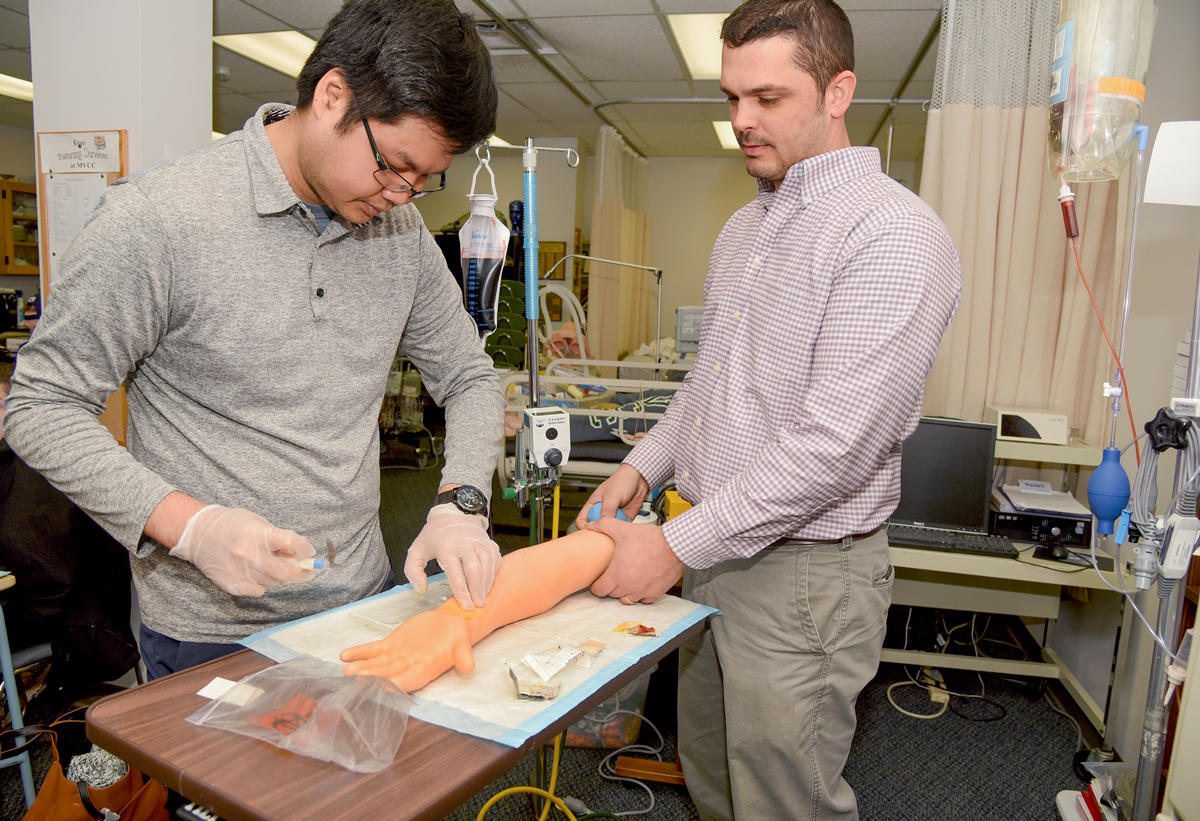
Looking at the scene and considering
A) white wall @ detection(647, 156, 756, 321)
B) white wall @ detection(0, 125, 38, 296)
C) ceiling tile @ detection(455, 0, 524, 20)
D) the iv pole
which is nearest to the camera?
the iv pole

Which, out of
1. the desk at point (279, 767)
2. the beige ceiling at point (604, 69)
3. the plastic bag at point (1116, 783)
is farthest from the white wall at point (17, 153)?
the plastic bag at point (1116, 783)

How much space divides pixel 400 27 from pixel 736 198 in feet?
25.1

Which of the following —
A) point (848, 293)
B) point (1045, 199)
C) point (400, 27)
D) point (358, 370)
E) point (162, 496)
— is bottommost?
point (162, 496)

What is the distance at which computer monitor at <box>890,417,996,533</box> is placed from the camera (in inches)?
101

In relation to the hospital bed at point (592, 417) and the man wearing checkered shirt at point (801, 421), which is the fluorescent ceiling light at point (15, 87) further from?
the man wearing checkered shirt at point (801, 421)

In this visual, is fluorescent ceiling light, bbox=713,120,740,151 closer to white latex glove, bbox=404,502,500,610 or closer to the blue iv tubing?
the blue iv tubing

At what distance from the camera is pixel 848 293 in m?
1.14

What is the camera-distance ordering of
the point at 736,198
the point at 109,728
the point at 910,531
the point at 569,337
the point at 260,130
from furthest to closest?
the point at 736,198 < the point at 569,337 < the point at 910,531 < the point at 260,130 < the point at 109,728

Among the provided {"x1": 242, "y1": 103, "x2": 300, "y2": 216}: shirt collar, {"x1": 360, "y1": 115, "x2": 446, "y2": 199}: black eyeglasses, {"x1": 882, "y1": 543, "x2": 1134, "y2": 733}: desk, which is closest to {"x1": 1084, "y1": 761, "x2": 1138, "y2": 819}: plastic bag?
{"x1": 882, "y1": 543, "x2": 1134, "y2": 733}: desk

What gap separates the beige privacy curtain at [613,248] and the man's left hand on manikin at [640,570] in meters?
5.23

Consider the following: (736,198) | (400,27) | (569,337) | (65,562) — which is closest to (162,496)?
(400,27)

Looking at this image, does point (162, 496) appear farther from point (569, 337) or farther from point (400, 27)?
point (569, 337)

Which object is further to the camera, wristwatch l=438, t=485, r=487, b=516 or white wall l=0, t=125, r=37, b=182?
white wall l=0, t=125, r=37, b=182

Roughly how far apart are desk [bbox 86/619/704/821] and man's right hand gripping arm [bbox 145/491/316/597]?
14cm
